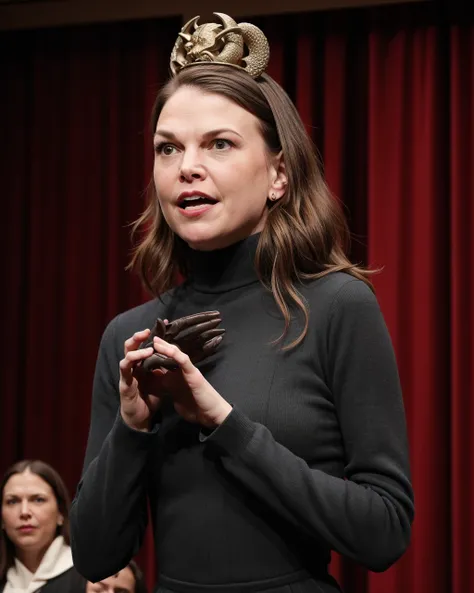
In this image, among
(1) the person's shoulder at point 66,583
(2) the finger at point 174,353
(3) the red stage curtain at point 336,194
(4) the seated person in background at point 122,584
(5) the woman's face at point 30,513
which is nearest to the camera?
(2) the finger at point 174,353

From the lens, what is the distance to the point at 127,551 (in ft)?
4.89

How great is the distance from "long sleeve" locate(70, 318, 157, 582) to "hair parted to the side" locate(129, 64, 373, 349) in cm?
27

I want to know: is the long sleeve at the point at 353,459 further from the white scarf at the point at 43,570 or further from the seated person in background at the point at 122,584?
the white scarf at the point at 43,570

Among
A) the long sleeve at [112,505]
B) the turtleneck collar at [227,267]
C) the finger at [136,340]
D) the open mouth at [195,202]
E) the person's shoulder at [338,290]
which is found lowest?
the long sleeve at [112,505]

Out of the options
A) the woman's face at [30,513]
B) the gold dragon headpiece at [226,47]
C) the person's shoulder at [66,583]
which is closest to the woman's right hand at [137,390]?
the gold dragon headpiece at [226,47]

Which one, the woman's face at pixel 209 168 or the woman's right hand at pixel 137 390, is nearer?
the woman's right hand at pixel 137 390

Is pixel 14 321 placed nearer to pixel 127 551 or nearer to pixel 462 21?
pixel 462 21

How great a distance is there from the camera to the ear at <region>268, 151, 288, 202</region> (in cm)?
156

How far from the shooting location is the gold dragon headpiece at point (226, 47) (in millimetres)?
1595

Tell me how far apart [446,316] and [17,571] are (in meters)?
1.82

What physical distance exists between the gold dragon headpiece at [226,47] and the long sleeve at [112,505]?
0.57m

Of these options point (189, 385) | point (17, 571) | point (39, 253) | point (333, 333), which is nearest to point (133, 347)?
point (189, 385)

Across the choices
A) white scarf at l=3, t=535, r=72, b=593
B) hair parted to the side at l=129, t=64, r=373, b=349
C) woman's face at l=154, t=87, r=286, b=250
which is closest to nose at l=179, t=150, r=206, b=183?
woman's face at l=154, t=87, r=286, b=250

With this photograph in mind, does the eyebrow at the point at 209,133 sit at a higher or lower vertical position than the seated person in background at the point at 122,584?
higher
